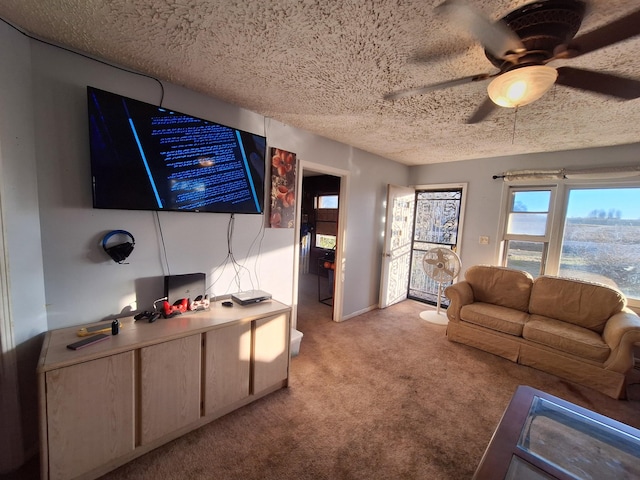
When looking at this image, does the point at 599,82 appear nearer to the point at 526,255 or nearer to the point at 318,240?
the point at 526,255

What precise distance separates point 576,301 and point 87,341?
4127 millimetres

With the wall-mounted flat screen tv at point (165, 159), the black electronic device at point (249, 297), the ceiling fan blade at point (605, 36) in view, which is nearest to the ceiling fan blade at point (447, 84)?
the ceiling fan blade at point (605, 36)

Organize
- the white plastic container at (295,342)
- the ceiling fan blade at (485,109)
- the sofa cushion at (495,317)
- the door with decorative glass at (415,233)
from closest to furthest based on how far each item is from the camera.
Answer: the ceiling fan blade at (485,109), the white plastic container at (295,342), the sofa cushion at (495,317), the door with decorative glass at (415,233)

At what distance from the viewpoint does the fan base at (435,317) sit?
3586 millimetres

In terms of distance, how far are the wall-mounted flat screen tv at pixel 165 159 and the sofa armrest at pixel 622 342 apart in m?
3.34

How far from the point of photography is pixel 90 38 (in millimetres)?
1403

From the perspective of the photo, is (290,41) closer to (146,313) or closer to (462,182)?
(146,313)

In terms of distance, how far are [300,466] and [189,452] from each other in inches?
26.2

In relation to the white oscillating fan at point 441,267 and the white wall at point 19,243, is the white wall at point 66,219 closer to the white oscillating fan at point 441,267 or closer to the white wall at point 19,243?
the white wall at point 19,243

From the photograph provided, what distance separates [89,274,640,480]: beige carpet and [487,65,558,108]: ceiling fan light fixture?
2.03 m

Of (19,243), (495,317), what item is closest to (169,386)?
(19,243)

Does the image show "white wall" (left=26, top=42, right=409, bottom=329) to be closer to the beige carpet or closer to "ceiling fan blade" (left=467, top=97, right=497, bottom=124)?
the beige carpet

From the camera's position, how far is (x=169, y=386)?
1553mm

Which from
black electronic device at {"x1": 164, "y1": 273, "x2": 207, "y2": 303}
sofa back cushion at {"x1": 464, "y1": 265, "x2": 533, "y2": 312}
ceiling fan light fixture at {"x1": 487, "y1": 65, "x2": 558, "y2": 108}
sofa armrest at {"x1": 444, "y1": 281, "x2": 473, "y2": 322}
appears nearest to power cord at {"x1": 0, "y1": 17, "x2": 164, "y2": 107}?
black electronic device at {"x1": 164, "y1": 273, "x2": 207, "y2": 303}
